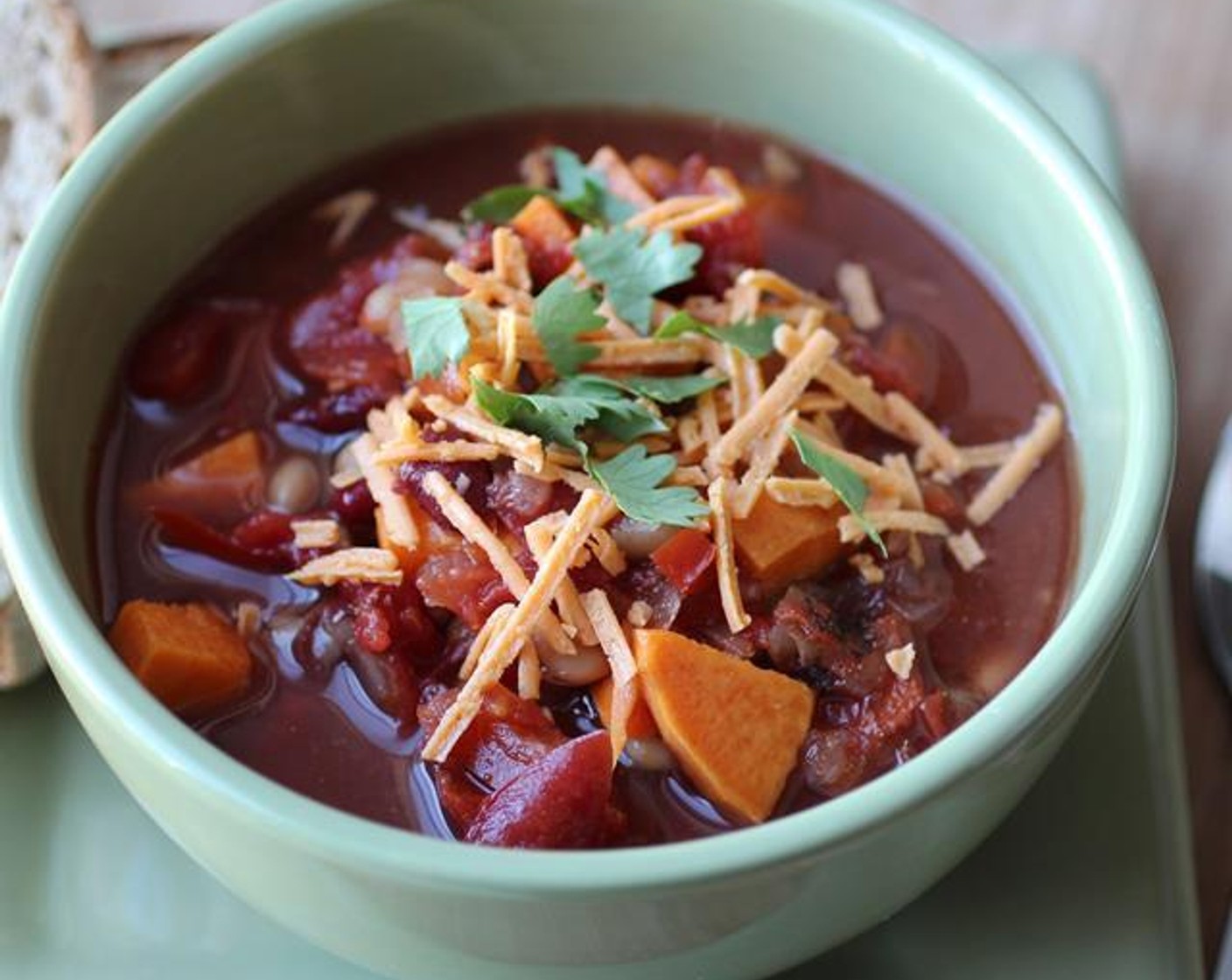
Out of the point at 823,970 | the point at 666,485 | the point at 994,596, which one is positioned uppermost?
the point at 666,485

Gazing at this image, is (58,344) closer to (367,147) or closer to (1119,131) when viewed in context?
(367,147)

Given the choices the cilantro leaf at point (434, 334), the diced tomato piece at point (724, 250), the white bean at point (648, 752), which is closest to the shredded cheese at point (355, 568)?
the cilantro leaf at point (434, 334)

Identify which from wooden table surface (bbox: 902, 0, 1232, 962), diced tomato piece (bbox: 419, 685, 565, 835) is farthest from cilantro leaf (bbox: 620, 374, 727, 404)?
wooden table surface (bbox: 902, 0, 1232, 962)

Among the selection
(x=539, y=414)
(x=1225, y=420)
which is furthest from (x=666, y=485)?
(x=1225, y=420)

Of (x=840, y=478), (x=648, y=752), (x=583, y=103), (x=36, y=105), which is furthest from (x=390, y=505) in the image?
(x=36, y=105)

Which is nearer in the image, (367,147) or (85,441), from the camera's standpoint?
(85,441)

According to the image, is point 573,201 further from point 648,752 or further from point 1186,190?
point 1186,190

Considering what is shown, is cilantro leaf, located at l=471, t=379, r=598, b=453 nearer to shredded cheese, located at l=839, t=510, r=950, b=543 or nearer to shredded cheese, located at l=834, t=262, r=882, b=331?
shredded cheese, located at l=839, t=510, r=950, b=543
